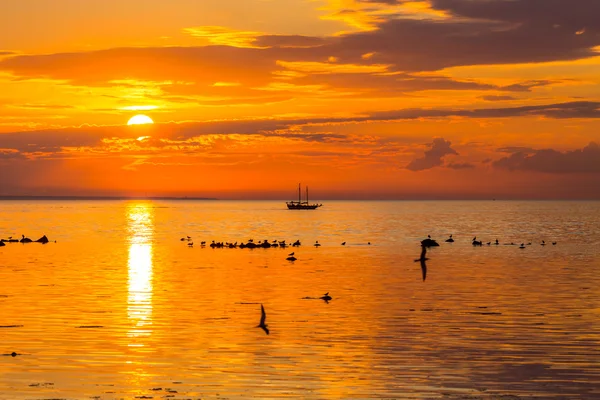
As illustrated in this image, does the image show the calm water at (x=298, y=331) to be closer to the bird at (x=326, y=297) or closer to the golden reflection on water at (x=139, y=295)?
the golden reflection on water at (x=139, y=295)

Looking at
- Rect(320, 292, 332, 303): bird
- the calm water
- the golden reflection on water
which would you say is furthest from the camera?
Rect(320, 292, 332, 303): bird

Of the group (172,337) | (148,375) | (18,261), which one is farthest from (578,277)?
(18,261)

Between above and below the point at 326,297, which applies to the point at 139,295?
above

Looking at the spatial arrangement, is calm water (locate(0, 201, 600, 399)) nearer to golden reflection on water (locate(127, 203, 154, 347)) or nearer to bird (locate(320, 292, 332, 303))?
golden reflection on water (locate(127, 203, 154, 347))

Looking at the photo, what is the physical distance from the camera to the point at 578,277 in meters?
71.8

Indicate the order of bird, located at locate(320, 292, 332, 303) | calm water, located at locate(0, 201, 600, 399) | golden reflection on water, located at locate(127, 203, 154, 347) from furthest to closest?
bird, located at locate(320, 292, 332, 303)
golden reflection on water, located at locate(127, 203, 154, 347)
calm water, located at locate(0, 201, 600, 399)

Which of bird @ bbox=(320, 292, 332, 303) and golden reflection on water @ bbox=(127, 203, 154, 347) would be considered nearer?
golden reflection on water @ bbox=(127, 203, 154, 347)

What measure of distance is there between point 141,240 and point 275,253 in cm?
4009

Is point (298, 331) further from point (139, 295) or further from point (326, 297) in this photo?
point (139, 295)

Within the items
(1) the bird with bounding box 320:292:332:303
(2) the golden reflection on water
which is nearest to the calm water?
(2) the golden reflection on water

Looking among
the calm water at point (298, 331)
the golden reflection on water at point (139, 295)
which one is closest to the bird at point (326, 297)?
the calm water at point (298, 331)

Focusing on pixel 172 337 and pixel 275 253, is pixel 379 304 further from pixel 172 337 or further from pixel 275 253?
pixel 275 253

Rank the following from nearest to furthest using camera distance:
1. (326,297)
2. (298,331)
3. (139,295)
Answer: (298,331), (326,297), (139,295)

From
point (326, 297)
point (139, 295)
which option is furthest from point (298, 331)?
point (139, 295)
